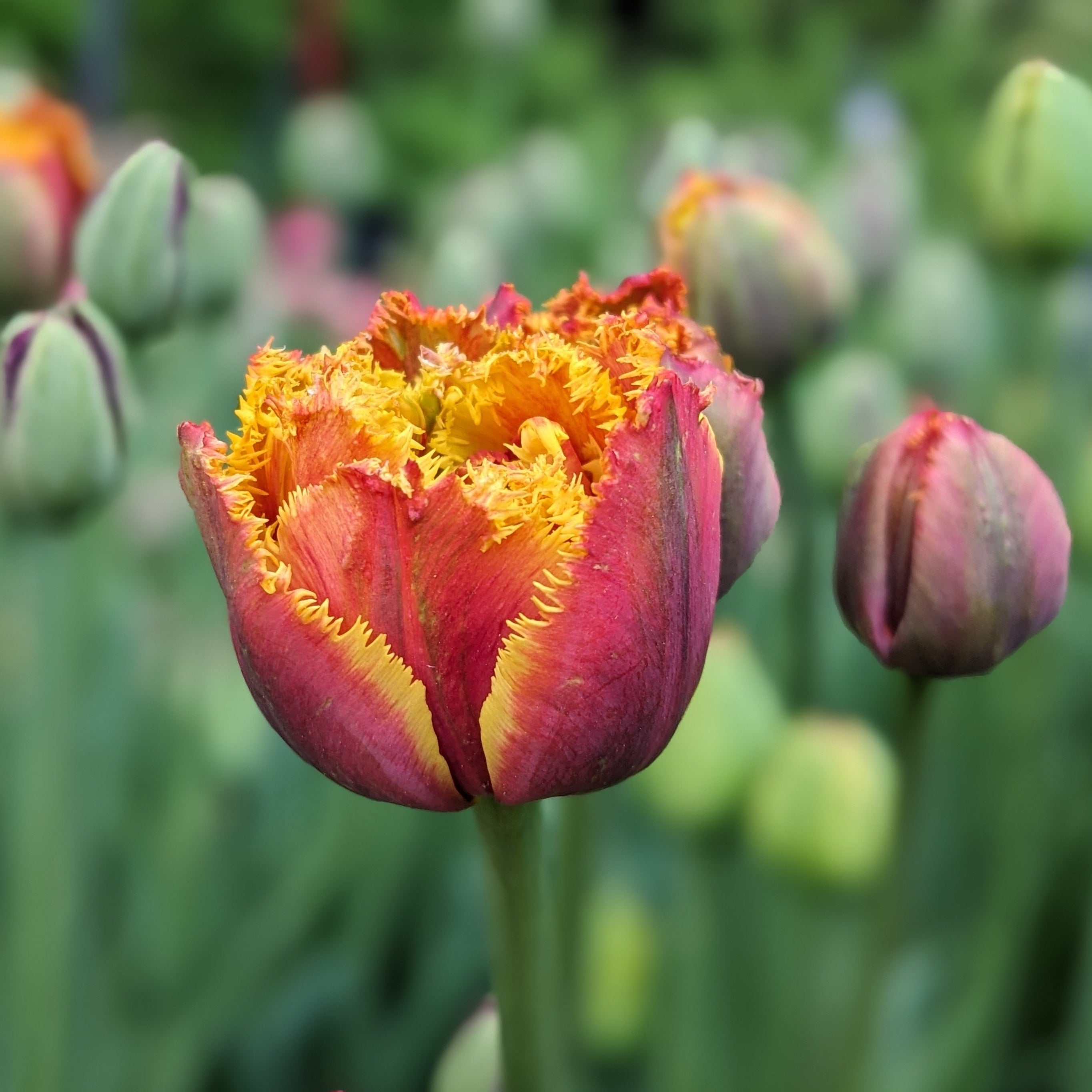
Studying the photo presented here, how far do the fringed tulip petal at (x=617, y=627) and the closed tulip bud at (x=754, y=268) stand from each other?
0.25 metres

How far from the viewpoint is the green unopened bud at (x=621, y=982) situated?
80 centimetres

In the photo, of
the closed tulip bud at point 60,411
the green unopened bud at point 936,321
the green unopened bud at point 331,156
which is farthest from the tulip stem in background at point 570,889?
the green unopened bud at point 331,156

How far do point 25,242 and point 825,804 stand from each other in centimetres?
42

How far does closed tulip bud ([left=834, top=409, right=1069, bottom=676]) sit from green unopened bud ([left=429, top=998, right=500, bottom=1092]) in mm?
162

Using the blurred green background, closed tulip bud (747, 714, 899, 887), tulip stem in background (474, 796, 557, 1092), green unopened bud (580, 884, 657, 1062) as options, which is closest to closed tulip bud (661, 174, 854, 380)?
the blurred green background

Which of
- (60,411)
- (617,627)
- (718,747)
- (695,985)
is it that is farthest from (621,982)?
(617,627)

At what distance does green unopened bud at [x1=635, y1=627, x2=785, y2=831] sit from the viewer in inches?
23.4

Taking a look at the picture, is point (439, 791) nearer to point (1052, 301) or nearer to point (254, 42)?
point (1052, 301)

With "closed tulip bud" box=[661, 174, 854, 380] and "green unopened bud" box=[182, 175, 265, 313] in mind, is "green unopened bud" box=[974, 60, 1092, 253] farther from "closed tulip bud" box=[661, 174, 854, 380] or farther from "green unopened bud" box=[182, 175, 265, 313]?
"green unopened bud" box=[182, 175, 265, 313]

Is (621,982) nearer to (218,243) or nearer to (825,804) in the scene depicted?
(825,804)

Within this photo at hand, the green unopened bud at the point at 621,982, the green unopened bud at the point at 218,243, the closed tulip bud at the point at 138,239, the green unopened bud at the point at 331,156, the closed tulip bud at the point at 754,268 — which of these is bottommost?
the green unopened bud at the point at 621,982

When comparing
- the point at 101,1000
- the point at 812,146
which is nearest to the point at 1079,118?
the point at 101,1000

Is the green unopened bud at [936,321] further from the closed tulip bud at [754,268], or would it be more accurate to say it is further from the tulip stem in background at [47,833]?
the tulip stem in background at [47,833]

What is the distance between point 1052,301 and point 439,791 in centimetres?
55
